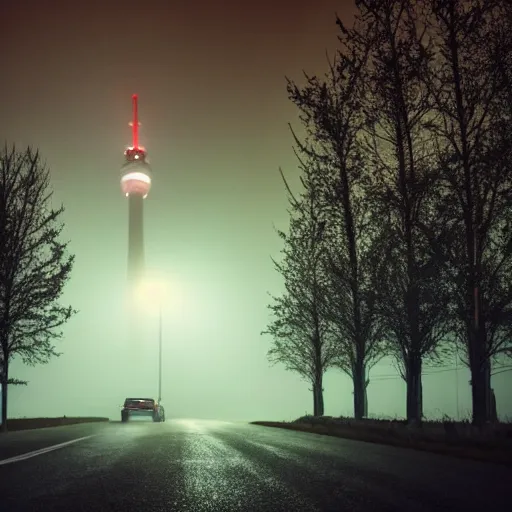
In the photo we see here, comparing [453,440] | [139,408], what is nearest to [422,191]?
[453,440]

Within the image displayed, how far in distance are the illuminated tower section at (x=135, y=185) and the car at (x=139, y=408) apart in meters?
108

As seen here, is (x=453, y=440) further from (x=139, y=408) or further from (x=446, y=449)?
(x=139, y=408)

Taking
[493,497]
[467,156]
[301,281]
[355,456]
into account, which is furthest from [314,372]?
[493,497]

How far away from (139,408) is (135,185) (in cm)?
11524

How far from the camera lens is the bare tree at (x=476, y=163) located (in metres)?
16.6

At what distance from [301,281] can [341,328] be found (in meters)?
4.13

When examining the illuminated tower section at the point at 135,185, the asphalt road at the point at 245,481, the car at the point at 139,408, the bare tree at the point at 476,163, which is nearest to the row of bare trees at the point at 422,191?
the bare tree at the point at 476,163

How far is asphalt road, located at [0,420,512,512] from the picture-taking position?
16.2 ft

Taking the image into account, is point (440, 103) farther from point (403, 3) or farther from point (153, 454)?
point (153, 454)

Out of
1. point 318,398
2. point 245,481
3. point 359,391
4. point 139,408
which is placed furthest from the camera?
point 139,408

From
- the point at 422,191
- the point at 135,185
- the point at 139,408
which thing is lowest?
the point at 139,408

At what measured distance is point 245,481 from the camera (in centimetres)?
611

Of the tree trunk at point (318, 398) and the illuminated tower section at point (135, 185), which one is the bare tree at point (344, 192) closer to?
the tree trunk at point (318, 398)

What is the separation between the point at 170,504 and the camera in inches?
192
